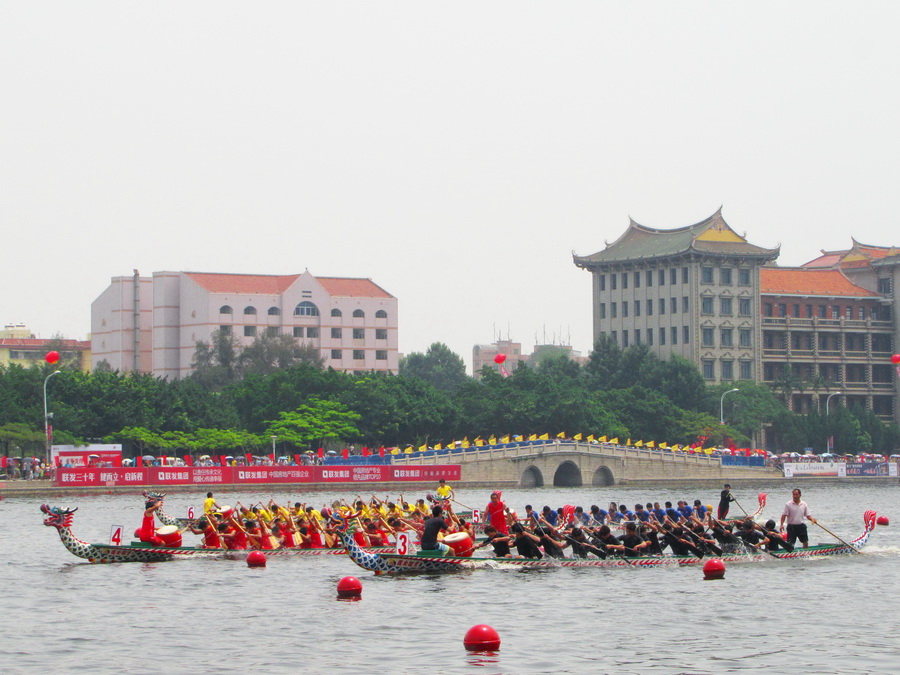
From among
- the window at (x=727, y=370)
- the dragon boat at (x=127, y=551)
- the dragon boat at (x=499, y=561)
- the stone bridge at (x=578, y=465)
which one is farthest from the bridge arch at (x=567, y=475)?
the dragon boat at (x=127, y=551)

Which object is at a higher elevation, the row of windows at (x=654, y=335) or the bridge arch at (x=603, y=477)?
the row of windows at (x=654, y=335)

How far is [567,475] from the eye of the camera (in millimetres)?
99750

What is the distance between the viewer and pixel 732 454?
345 feet

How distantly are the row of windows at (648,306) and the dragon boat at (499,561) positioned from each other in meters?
91.3

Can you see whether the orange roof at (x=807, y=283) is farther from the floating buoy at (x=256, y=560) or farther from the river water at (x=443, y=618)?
the floating buoy at (x=256, y=560)

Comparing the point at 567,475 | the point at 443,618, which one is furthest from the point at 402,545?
the point at 567,475

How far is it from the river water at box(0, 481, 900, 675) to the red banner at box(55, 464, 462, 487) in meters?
31.5

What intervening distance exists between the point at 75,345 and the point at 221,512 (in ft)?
419

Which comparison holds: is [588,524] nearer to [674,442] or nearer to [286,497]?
[286,497]

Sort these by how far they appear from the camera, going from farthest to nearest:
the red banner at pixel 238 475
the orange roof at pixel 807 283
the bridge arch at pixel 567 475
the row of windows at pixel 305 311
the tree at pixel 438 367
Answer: the tree at pixel 438 367 < the orange roof at pixel 807 283 < the row of windows at pixel 305 311 < the bridge arch at pixel 567 475 < the red banner at pixel 238 475

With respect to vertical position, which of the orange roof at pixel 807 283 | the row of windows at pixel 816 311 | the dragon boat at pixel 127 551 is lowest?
the dragon boat at pixel 127 551

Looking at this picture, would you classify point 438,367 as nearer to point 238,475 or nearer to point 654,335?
point 654,335

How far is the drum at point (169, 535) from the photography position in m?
37.9

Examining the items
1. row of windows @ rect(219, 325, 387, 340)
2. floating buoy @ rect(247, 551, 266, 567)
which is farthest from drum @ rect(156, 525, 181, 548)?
row of windows @ rect(219, 325, 387, 340)
